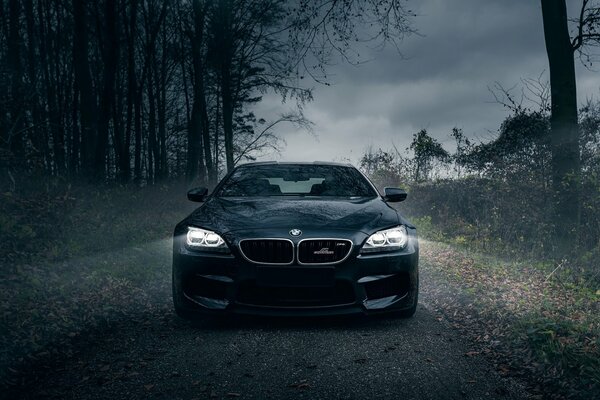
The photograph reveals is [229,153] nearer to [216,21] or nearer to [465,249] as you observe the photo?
[216,21]

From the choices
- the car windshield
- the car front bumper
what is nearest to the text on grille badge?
the car front bumper

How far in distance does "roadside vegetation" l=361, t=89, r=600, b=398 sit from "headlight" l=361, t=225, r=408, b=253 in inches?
42.4

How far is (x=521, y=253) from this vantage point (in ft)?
26.7

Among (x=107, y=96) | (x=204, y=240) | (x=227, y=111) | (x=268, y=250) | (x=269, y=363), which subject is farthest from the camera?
(x=227, y=111)

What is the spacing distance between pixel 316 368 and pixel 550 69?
22.8 ft

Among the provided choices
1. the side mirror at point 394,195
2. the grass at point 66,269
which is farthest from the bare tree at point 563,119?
the grass at point 66,269

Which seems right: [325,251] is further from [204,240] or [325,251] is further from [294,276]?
[204,240]

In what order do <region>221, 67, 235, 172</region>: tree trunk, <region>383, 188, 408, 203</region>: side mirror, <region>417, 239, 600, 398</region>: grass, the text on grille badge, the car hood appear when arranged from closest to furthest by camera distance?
<region>417, 239, 600, 398</region>: grass < the text on grille badge < the car hood < <region>383, 188, 408, 203</region>: side mirror < <region>221, 67, 235, 172</region>: tree trunk

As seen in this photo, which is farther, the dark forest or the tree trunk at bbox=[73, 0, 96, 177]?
the tree trunk at bbox=[73, 0, 96, 177]

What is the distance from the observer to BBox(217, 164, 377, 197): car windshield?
575cm

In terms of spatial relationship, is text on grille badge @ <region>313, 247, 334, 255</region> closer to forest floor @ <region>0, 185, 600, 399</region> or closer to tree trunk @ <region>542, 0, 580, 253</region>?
forest floor @ <region>0, 185, 600, 399</region>

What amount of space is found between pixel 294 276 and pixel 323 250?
1.10 feet

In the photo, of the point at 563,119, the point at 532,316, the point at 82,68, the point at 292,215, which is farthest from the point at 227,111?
the point at 532,316

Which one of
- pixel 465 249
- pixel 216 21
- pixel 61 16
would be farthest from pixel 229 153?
pixel 465 249
